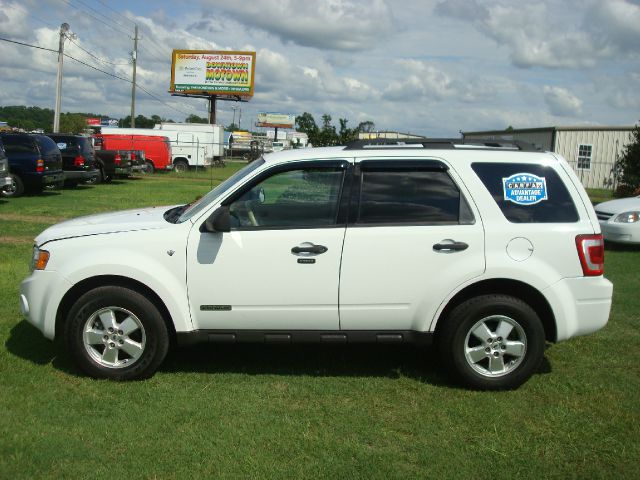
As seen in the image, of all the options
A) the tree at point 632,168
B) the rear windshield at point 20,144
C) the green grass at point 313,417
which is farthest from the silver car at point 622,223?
the rear windshield at point 20,144

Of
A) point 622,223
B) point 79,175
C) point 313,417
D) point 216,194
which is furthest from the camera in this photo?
point 79,175

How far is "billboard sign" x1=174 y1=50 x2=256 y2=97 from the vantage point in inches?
2133

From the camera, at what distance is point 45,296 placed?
197 inches

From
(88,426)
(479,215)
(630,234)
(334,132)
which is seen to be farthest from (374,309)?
(334,132)

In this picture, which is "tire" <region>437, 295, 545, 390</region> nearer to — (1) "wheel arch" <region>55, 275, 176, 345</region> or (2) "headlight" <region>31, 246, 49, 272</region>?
(1) "wheel arch" <region>55, 275, 176, 345</region>

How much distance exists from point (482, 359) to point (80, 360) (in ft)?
9.99

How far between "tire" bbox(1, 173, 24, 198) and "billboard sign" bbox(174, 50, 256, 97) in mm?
37216

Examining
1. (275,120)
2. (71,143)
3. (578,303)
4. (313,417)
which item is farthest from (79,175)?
(275,120)

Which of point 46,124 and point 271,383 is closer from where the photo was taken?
point 271,383

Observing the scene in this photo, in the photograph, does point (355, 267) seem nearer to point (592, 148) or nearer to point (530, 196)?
point (530, 196)

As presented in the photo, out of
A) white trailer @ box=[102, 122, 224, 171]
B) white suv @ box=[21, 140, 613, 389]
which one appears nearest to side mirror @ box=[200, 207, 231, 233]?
white suv @ box=[21, 140, 613, 389]

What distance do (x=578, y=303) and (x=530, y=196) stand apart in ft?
2.90

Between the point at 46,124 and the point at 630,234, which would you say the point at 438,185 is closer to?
the point at 630,234

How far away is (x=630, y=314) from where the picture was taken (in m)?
7.55
